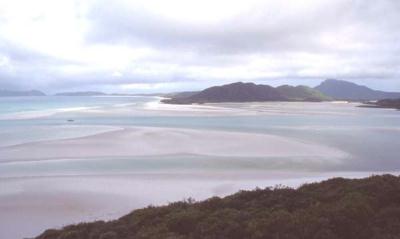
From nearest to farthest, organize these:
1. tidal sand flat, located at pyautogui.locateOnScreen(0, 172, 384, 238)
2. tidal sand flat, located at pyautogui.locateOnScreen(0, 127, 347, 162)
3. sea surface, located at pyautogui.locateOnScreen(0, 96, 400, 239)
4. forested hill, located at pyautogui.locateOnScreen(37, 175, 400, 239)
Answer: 1. forested hill, located at pyautogui.locateOnScreen(37, 175, 400, 239)
2. tidal sand flat, located at pyautogui.locateOnScreen(0, 172, 384, 238)
3. sea surface, located at pyautogui.locateOnScreen(0, 96, 400, 239)
4. tidal sand flat, located at pyautogui.locateOnScreen(0, 127, 347, 162)

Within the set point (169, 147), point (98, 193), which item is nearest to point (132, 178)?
point (98, 193)

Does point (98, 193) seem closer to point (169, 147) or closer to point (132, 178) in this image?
point (132, 178)

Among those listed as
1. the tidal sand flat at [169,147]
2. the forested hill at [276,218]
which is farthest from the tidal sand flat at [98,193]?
the tidal sand flat at [169,147]

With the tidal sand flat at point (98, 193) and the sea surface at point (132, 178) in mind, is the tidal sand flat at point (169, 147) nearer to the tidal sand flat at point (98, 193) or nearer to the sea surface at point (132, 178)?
the sea surface at point (132, 178)

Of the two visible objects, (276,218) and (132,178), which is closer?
(276,218)

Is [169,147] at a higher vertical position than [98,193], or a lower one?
higher

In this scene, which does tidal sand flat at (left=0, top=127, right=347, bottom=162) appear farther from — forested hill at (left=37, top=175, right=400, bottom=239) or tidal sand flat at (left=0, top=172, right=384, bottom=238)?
forested hill at (left=37, top=175, right=400, bottom=239)

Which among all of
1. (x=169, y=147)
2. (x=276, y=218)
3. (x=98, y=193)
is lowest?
(x=98, y=193)

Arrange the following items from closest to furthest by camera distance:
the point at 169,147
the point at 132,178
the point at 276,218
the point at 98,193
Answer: the point at 276,218 < the point at 98,193 < the point at 132,178 < the point at 169,147

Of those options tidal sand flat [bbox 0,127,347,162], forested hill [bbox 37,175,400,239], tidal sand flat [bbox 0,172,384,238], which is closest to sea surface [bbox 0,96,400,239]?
tidal sand flat [bbox 0,172,384,238]

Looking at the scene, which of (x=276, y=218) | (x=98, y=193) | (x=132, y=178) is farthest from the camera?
(x=132, y=178)
